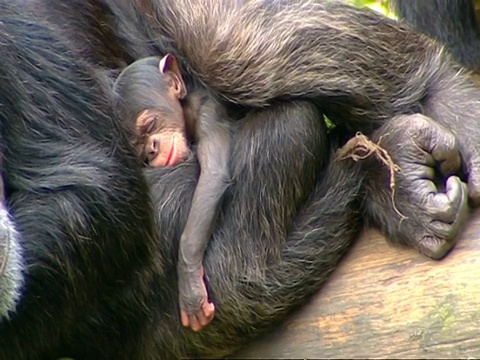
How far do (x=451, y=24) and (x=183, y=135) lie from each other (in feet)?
2.63

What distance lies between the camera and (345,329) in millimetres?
2213

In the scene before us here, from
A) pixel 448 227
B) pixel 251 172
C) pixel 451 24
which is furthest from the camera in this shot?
pixel 451 24

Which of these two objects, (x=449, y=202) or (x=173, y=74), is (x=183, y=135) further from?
(x=449, y=202)

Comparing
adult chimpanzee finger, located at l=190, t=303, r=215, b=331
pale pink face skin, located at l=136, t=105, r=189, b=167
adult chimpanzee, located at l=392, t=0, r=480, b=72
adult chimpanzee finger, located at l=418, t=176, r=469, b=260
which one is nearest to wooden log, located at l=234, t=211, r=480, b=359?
adult chimpanzee finger, located at l=418, t=176, r=469, b=260

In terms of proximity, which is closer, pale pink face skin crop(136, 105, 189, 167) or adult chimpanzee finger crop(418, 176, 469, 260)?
adult chimpanzee finger crop(418, 176, 469, 260)

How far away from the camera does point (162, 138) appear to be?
7.50 feet

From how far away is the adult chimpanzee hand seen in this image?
2.11m

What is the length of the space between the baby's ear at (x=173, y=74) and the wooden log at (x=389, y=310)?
0.50 meters

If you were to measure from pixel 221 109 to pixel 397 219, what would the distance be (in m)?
0.44

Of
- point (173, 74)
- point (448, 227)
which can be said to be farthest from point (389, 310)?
point (173, 74)

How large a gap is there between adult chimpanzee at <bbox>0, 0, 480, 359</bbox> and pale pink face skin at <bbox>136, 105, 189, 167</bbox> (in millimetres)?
38

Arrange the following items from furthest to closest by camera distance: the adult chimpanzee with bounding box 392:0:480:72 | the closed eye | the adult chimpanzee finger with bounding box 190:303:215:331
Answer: the adult chimpanzee with bounding box 392:0:480:72
the closed eye
the adult chimpanzee finger with bounding box 190:303:215:331

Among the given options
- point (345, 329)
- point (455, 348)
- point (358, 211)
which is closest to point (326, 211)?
point (358, 211)

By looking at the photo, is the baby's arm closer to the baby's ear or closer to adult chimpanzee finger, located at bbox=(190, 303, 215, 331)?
adult chimpanzee finger, located at bbox=(190, 303, 215, 331)
